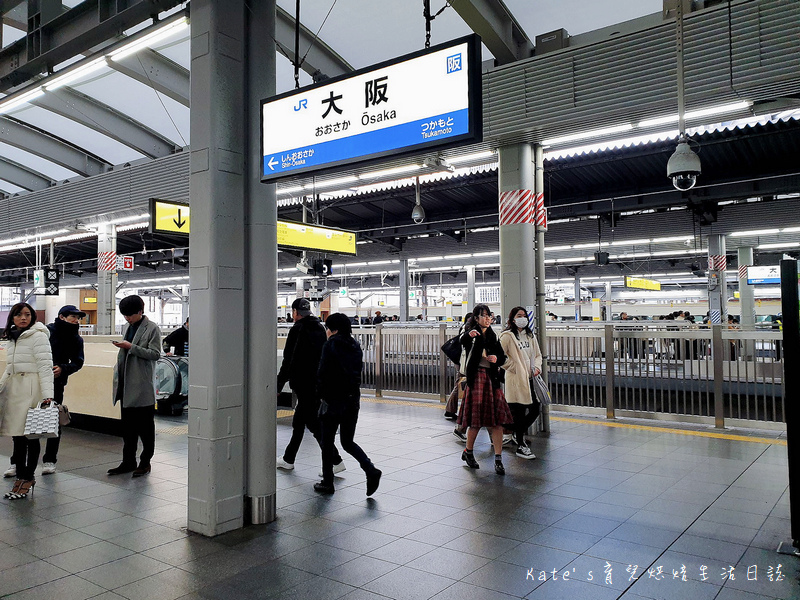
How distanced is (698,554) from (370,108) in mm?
3534

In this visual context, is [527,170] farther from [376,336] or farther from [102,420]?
[102,420]

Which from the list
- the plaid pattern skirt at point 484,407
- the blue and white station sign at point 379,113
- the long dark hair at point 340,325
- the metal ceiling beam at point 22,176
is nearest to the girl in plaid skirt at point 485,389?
the plaid pattern skirt at point 484,407

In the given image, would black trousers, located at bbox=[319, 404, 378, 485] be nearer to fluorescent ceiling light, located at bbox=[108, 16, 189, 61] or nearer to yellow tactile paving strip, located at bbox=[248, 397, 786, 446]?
fluorescent ceiling light, located at bbox=[108, 16, 189, 61]

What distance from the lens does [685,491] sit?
4.92 m

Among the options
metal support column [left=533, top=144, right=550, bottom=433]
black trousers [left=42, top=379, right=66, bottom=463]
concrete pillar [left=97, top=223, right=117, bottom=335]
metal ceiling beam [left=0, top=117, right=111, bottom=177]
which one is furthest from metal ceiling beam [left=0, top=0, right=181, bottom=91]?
concrete pillar [left=97, top=223, right=117, bottom=335]

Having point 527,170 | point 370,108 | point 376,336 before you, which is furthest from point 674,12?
point 376,336

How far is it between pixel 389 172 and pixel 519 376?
4102mm

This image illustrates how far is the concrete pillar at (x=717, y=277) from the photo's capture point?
18109mm

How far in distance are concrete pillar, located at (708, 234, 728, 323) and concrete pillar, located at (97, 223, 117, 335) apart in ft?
56.5

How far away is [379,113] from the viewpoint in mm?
3822

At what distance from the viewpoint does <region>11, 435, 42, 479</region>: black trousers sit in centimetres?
482

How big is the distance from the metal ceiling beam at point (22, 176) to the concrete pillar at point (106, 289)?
1.78m

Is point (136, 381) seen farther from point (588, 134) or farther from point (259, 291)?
point (588, 134)

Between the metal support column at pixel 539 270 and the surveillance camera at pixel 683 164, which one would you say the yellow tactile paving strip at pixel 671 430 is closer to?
the metal support column at pixel 539 270
